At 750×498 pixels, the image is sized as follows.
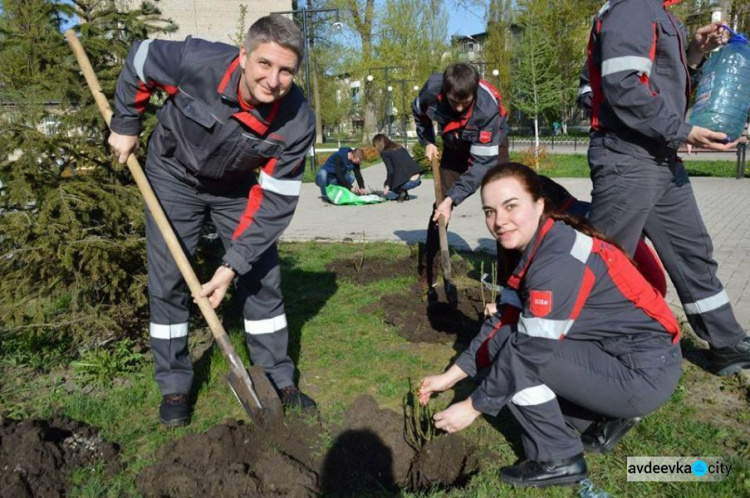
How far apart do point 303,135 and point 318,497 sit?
66.9 inches

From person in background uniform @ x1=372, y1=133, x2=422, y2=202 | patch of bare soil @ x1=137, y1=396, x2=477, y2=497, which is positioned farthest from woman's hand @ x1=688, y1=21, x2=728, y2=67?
person in background uniform @ x1=372, y1=133, x2=422, y2=202

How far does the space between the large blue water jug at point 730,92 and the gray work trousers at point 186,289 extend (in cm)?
261

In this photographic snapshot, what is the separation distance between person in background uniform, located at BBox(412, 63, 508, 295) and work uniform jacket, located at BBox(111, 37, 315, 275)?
1.80 metres

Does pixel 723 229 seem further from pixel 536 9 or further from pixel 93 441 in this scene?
pixel 536 9

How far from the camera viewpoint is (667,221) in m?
3.61

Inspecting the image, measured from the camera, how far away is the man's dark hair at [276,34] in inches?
109

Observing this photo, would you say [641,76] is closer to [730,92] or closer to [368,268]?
[730,92]

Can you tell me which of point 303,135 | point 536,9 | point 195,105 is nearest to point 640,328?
point 303,135

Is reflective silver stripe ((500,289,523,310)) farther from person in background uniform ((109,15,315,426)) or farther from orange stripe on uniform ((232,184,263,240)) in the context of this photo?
orange stripe on uniform ((232,184,263,240))

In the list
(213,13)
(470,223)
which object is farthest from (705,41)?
(213,13)

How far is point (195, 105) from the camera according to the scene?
3.11 metres

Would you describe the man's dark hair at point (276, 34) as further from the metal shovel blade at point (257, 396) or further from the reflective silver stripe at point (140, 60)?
the metal shovel blade at point (257, 396)

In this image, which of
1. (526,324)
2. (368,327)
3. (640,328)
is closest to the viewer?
(526,324)

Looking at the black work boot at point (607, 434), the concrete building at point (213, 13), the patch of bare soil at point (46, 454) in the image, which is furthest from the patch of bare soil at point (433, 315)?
the concrete building at point (213, 13)
